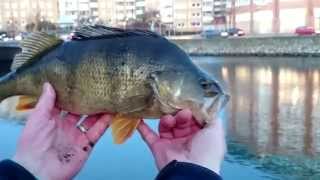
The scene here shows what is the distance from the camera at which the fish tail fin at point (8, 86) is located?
7.18 ft

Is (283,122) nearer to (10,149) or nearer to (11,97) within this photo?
(10,149)

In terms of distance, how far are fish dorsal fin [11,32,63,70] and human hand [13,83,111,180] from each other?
0.48ft

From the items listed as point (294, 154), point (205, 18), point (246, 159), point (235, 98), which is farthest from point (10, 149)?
point (205, 18)

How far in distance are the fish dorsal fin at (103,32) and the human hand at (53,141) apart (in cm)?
21

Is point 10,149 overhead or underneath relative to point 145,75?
underneath

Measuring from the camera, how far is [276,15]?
7394cm

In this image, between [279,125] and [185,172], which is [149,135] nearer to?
[185,172]

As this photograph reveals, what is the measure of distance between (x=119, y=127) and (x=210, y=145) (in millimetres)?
311

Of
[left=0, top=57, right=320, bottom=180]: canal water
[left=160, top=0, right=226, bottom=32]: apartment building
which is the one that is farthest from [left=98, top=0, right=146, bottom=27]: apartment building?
[left=0, top=57, right=320, bottom=180]: canal water

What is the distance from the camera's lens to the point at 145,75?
196 centimetres

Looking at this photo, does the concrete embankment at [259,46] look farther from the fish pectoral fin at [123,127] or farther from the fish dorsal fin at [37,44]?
the fish pectoral fin at [123,127]

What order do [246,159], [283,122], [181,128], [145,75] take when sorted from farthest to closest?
[283,122], [246,159], [181,128], [145,75]

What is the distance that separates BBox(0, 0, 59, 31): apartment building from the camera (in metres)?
113

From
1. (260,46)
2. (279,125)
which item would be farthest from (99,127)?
(260,46)
